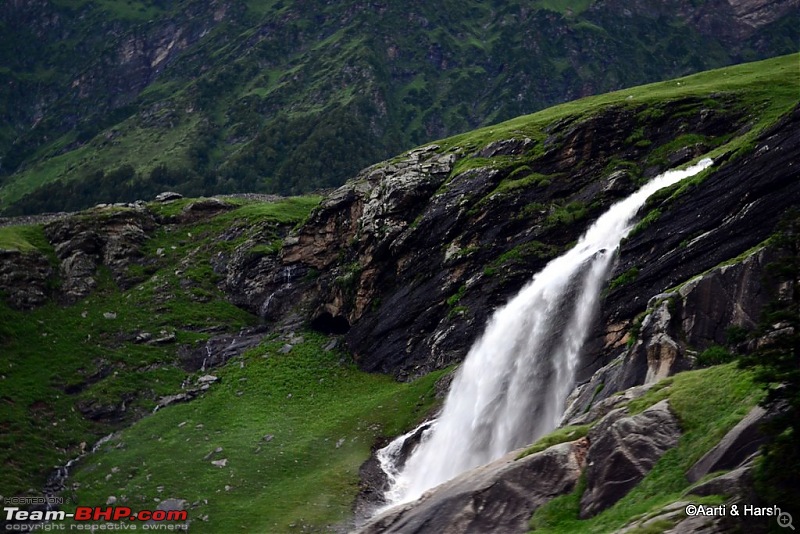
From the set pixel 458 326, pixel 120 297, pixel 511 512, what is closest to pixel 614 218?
pixel 458 326

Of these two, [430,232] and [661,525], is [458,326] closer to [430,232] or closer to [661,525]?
[430,232]

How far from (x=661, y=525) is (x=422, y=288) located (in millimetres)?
51541

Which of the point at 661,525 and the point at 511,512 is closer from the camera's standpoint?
the point at 661,525

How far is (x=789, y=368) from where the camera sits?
77.0ft

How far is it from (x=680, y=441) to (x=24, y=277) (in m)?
81.1

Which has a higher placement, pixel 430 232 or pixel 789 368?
pixel 430 232

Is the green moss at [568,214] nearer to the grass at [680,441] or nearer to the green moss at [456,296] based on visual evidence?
the green moss at [456,296]

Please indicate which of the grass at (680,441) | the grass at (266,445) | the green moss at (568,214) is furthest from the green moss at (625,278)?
the grass at (680,441)

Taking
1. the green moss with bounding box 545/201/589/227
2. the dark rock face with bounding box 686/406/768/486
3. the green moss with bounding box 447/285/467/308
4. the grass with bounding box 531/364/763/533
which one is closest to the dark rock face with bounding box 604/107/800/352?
the green moss with bounding box 545/201/589/227

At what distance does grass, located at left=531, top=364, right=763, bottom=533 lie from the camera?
84.2 ft

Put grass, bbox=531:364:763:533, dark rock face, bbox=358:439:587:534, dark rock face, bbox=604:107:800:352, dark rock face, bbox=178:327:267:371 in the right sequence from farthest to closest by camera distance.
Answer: dark rock face, bbox=178:327:267:371, dark rock face, bbox=604:107:800:352, dark rock face, bbox=358:439:587:534, grass, bbox=531:364:763:533

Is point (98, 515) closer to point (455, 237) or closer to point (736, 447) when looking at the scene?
point (455, 237)

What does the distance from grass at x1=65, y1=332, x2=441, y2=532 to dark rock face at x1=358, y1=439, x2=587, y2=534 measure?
58.2ft

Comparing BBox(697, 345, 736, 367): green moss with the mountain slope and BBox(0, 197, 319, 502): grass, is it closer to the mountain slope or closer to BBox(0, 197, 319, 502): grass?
the mountain slope
